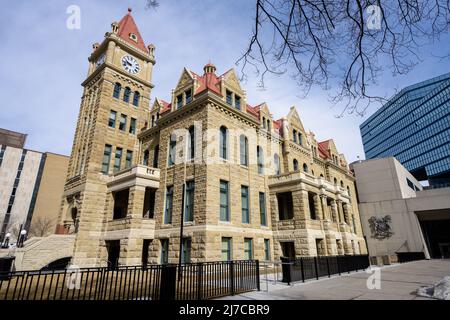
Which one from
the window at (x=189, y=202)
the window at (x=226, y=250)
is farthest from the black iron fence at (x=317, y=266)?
the window at (x=189, y=202)

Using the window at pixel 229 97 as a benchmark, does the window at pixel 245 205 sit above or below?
below

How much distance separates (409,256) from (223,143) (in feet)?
92.9

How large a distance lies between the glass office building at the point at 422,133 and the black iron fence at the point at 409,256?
1984 inches

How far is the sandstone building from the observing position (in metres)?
17.9

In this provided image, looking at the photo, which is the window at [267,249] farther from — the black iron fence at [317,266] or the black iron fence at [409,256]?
the black iron fence at [409,256]

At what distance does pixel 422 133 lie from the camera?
284ft

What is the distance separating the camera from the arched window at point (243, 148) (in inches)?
832

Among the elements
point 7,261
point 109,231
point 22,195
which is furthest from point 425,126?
point 22,195

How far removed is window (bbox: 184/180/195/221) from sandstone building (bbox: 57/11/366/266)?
7 centimetres

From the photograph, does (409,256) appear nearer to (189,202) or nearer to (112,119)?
(189,202)

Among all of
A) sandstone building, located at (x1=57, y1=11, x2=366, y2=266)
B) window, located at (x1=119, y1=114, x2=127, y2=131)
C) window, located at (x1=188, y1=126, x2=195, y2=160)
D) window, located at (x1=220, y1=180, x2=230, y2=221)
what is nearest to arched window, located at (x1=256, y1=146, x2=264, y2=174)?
sandstone building, located at (x1=57, y1=11, x2=366, y2=266)

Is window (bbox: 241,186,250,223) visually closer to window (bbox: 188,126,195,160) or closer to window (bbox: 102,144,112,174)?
window (bbox: 188,126,195,160)

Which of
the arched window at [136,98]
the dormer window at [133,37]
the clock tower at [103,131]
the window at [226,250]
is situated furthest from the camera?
the dormer window at [133,37]
